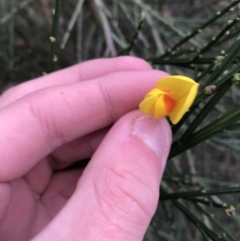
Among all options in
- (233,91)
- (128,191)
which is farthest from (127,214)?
(233,91)

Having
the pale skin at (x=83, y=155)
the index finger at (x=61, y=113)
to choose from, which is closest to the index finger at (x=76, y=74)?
the pale skin at (x=83, y=155)

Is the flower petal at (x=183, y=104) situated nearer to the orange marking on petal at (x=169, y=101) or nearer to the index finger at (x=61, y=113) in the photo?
the orange marking on petal at (x=169, y=101)

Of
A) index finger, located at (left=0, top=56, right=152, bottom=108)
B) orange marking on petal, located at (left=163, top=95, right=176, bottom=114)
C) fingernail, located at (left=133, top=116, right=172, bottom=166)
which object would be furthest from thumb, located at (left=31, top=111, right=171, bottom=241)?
index finger, located at (left=0, top=56, right=152, bottom=108)

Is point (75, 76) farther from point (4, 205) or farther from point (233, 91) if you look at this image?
point (233, 91)

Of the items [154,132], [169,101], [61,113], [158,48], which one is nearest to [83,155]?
[61,113]

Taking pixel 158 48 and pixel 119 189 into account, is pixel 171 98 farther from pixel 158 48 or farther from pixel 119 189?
pixel 158 48

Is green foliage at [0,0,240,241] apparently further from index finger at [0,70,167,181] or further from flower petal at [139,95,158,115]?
flower petal at [139,95,158,115]
